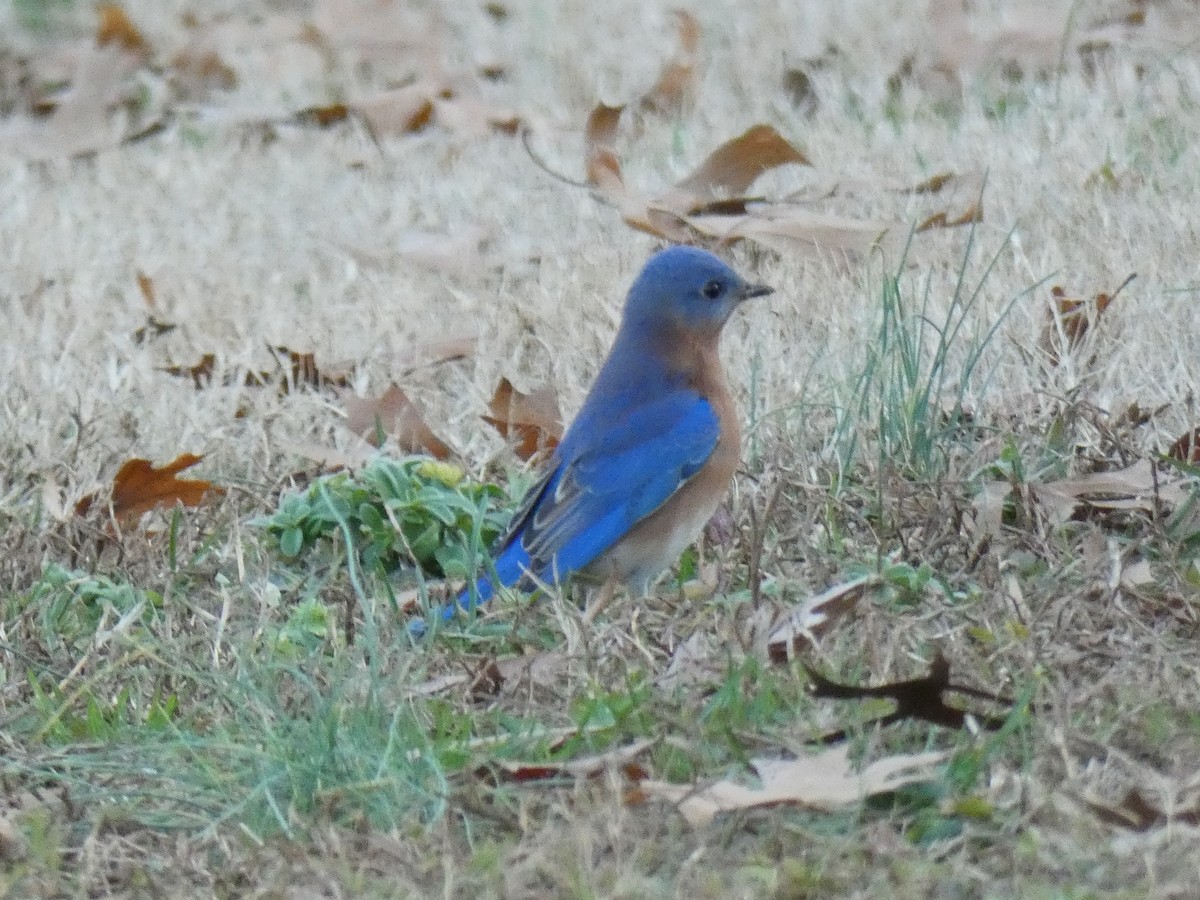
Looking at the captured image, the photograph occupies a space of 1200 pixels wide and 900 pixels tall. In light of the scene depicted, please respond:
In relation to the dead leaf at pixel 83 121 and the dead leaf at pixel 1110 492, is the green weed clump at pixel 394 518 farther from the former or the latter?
the dead leaf at pixel 83 121

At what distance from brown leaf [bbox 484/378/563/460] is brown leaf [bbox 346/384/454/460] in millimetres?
136

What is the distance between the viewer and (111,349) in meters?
5.23

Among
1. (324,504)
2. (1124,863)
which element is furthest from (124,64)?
(1124,863)

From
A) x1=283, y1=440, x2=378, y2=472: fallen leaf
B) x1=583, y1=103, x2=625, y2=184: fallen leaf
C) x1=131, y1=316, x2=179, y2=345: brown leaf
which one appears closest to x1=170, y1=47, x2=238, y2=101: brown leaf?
x1=583, y1=103, x2=625, y2=184: fallen leaf

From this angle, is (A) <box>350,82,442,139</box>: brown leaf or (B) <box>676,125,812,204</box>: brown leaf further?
(A) <box>350,82,442,139</box>: brown leaf

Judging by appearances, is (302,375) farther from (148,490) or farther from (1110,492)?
(1110,492)

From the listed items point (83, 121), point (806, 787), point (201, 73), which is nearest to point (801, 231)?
point (806, 787)

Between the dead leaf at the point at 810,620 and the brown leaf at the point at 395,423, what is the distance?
142 centimetres

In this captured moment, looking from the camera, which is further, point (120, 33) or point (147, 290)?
Answer: point (120, 33)

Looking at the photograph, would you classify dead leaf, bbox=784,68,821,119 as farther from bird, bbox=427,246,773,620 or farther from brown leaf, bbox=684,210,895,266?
bird, bbox=427,246,773,620

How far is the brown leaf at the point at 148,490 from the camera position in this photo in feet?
14.0

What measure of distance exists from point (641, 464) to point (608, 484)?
8 centimetres

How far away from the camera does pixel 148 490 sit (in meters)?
4.34

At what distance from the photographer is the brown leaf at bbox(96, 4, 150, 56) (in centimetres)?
815
